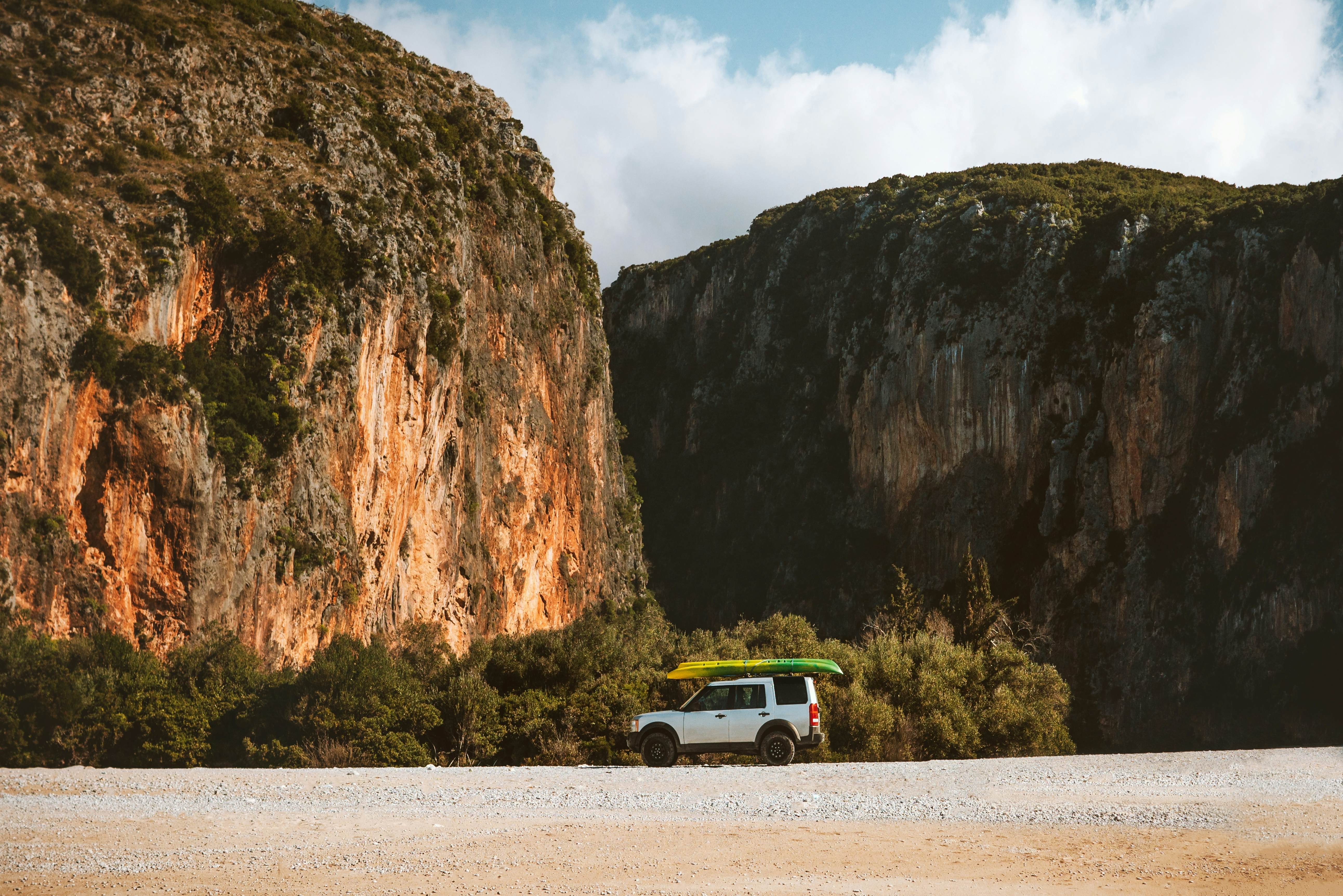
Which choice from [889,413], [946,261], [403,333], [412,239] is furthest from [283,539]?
[946,261]

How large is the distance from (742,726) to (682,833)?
7423mm

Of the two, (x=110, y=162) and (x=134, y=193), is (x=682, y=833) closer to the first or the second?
(x=134, y=193)

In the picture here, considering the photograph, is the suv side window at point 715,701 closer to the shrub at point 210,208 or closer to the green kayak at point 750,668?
the green kayak at point 750,668

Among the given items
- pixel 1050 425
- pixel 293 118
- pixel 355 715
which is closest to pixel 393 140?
pixel 293 118

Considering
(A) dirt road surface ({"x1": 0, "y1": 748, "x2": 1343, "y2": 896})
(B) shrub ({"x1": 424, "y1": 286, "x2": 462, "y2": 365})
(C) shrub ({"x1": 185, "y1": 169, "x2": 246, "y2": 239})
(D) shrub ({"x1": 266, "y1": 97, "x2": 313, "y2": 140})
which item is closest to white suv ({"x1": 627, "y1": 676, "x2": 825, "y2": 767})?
(A) dirt road surface ({"x1": 0, "y1": 748, "x2": 1343, "y2": 896})

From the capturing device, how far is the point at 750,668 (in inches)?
904

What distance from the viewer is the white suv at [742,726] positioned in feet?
69.7

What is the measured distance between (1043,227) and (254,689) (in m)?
76.9

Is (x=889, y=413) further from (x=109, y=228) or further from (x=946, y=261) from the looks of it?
(x=109, y=228)

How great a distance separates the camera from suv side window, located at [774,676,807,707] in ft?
70.2

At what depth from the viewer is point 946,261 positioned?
93.4m

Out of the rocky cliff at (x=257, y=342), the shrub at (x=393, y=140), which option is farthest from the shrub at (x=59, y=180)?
the shrub at (x=393, y=140)

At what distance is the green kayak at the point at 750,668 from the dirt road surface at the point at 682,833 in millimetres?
3570

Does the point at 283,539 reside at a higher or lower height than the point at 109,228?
lower
